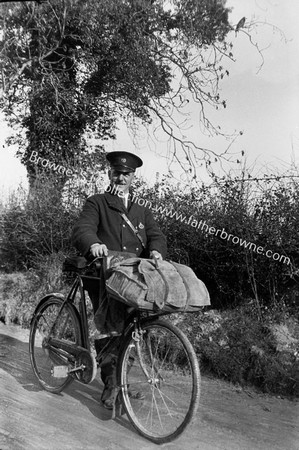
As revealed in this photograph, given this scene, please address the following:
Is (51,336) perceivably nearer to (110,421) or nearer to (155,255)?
(110,421)

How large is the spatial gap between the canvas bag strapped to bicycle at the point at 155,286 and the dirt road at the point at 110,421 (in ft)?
2.93

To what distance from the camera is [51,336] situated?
13.6 feet

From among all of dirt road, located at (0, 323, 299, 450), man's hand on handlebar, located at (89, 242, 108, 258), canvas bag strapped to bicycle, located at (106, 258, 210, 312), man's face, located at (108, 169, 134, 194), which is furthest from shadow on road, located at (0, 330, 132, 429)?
man's face, located at (108, 169, 134, 194)

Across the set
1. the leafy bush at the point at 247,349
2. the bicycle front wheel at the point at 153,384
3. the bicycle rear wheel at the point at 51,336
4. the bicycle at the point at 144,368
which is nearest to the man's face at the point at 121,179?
the bicycle at the point at 144,368

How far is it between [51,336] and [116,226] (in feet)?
3.86

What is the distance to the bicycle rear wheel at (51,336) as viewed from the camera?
391 centimetres

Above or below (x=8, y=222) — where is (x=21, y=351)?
below

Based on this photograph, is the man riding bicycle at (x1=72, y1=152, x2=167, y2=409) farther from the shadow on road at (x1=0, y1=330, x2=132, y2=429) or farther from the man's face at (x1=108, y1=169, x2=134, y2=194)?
the shadow on road at (x1=0, y1=330, x2=132, y2=429)

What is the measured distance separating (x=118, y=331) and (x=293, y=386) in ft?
5.90

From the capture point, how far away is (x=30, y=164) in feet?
35.9

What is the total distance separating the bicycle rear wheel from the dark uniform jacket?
71 centimetres

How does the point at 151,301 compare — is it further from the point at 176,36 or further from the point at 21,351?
the point at 176,36

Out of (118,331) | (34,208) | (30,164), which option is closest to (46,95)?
(30,164)

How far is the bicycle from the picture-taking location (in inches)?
119
